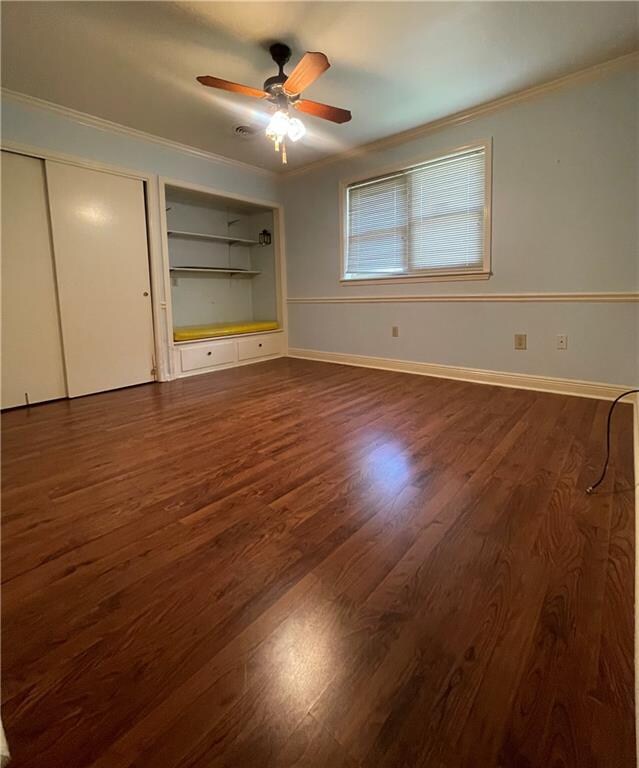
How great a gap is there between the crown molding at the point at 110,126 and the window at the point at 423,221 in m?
1.49

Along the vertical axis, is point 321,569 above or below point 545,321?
below

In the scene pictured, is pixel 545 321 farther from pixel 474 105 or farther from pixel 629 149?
pixel 474 105

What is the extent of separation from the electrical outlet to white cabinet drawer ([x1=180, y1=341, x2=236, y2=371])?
3.05 meters

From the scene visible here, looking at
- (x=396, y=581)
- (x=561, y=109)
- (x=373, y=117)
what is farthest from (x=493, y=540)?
(x=373, y=117)

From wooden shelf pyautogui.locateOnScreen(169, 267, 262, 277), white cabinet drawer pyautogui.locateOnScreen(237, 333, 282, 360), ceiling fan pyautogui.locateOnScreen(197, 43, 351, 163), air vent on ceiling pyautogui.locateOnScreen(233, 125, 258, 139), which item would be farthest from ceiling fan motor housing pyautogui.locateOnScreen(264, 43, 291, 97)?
white cabinet drawer pyautogui.locateOnScreen(237, 333, 282, 360)

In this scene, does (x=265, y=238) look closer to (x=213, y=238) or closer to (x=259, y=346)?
(x=213, y=238)

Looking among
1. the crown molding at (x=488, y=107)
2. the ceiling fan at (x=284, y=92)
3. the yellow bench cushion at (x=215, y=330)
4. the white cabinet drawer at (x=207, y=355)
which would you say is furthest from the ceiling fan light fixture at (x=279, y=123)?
the white cabinet drawer at (x=207, y=355)

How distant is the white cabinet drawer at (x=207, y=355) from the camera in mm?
4301

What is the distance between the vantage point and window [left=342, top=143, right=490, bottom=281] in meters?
3.55

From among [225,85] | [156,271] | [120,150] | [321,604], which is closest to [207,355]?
[156,271]

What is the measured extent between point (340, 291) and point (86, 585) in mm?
4037

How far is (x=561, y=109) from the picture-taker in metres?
3.02

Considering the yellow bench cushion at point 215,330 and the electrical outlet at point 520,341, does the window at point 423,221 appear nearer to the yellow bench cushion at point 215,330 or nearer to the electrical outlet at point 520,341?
the electrical outlet at point 520,341

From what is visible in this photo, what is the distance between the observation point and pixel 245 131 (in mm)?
3473
